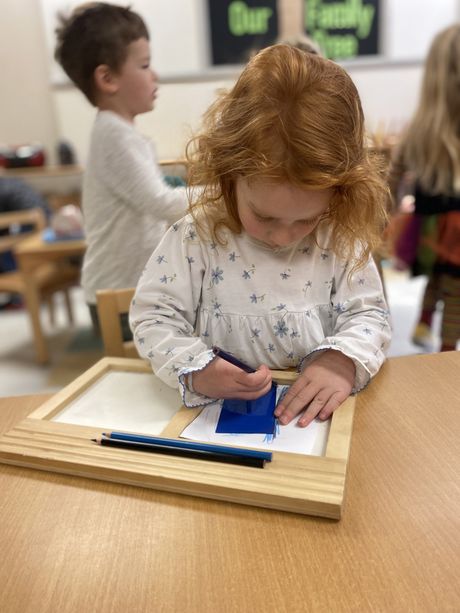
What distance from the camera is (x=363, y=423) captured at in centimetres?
57

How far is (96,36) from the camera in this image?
2.89ft

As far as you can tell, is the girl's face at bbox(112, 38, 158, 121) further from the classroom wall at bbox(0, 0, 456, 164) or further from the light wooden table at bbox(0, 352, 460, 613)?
the classroom wall at bbox(0, 0, 456, 164)

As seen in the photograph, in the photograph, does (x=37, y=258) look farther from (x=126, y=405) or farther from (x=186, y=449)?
(x=186, y=449)

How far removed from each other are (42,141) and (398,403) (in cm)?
345

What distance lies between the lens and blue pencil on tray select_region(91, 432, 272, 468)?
48 cm

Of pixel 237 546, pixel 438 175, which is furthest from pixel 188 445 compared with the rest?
pixel 438 175

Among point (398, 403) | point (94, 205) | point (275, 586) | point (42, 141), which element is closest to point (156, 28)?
point (42, 141)

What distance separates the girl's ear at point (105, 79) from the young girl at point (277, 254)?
0.36m

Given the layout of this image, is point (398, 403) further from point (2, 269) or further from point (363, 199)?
point (2, 269)

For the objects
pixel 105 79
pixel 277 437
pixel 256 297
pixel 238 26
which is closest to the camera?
pixel 277 437

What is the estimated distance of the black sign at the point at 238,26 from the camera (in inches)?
122

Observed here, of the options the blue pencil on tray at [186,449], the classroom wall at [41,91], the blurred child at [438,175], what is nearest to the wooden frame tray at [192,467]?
the blue pencil on tray at [186,449]

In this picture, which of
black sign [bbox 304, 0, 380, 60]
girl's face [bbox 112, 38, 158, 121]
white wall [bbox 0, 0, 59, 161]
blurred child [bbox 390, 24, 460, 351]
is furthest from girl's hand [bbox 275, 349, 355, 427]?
white wall [bbox 0, 0, 59, 161]

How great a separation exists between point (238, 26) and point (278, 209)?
3039 mm
